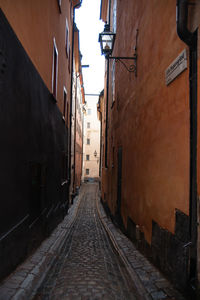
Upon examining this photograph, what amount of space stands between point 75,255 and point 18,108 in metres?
3.51

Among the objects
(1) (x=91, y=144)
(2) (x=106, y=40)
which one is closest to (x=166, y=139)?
(2) (x=106, y=40)

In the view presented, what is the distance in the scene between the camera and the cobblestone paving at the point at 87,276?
4078mm

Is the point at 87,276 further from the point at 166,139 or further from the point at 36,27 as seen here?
the point at 36,27

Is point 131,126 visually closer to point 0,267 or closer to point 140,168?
point 140,168

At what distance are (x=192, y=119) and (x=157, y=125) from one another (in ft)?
5.29

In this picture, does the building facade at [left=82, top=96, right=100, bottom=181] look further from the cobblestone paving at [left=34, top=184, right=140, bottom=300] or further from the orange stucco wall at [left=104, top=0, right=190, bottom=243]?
the cobblestone paving at [left=34, top=184, right=140, bottom=300]

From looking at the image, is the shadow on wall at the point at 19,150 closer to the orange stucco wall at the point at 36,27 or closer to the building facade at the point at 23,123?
the building facade at the point at 23,123

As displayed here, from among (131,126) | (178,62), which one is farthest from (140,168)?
(178,62)

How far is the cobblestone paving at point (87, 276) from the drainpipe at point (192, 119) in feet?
3.81

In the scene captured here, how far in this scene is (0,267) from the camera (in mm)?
4051

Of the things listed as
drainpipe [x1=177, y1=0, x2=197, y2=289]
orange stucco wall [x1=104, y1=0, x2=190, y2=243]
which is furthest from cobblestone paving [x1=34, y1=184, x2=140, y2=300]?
drainpipe [x1=177, y1=0, x2=197, y2=289]

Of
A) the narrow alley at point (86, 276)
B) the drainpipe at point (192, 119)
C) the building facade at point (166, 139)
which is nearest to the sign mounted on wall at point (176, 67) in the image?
the building facade at point (166, 139)

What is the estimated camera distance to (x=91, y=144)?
5250cm

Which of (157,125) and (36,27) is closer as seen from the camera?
(157,125)
